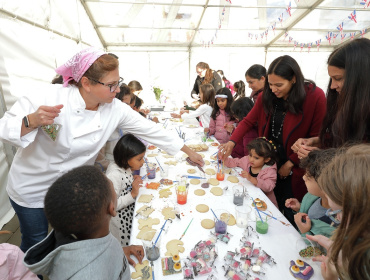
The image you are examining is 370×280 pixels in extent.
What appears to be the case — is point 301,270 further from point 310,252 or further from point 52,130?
point 52,130

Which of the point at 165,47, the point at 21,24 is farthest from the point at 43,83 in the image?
the point at 165,47

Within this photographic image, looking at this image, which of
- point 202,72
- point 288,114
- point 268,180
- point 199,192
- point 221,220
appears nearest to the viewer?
point 221,220

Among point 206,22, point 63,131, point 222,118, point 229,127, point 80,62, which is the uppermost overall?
point 206,22

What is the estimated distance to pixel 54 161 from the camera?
1502 millimetres

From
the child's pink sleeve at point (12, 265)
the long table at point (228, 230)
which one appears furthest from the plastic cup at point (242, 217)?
the child's pink sleeve at point (12, 265)

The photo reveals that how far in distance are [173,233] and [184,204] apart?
0.32 metres

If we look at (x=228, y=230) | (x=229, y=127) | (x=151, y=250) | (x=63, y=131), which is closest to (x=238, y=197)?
(x=228, y=230)

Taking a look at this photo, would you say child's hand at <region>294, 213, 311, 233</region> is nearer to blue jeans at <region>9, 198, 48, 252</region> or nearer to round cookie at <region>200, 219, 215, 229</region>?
round cookie at <region>200, 219, 215, 229</region>

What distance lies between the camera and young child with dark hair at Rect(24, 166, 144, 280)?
0.88 m

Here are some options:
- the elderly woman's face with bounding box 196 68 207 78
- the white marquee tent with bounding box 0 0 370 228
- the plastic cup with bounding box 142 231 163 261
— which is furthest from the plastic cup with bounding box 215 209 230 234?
the elderly woman's face with bounding box 196 68 207 78

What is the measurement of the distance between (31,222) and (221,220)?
1.38 m

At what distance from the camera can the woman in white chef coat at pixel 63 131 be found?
4.67 feet

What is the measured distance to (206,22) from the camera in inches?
280

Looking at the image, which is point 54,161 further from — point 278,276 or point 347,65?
point 347,65
